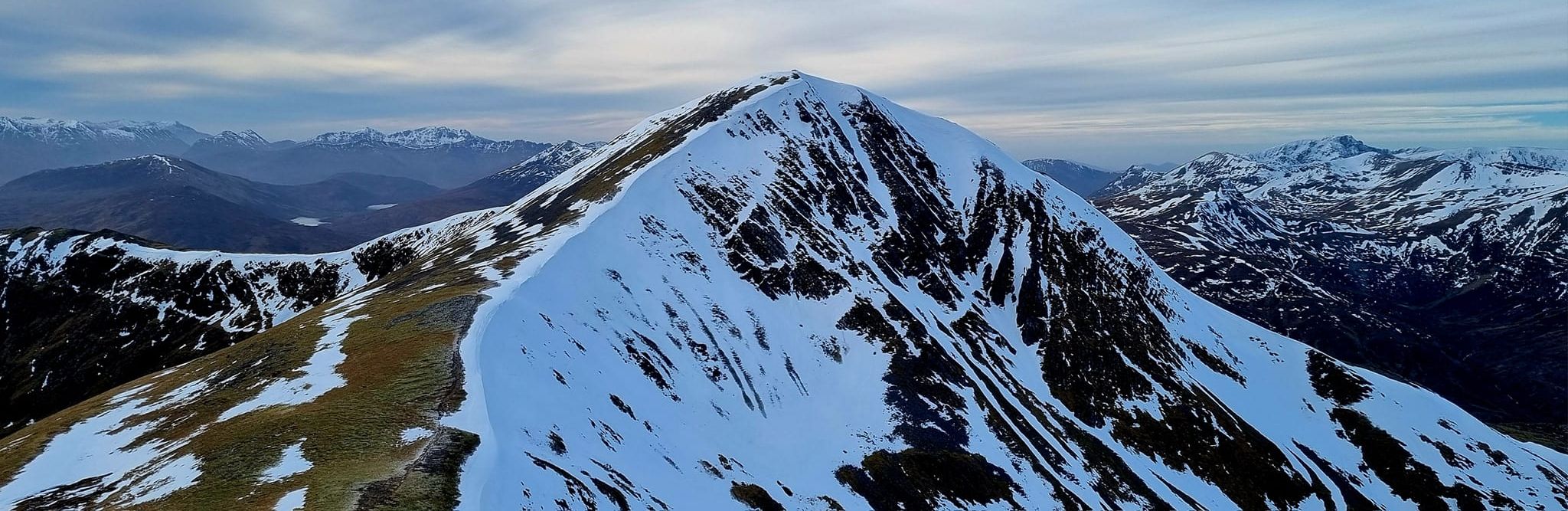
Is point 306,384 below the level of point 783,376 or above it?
above

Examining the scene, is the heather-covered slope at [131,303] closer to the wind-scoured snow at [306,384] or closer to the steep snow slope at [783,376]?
the steep snow slope at [783,376]

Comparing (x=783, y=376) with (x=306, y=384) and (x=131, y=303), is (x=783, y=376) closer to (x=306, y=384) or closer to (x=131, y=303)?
(x=306, y=384)

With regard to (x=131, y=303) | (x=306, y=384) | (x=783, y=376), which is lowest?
(x=783, y=376)

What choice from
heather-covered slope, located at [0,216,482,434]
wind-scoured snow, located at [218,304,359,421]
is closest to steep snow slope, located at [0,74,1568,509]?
wind-scoured snow, located at [218,304,359,421]

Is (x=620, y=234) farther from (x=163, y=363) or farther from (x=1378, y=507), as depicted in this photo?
(x=1378, y=507)

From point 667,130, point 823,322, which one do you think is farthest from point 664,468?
point 667,130

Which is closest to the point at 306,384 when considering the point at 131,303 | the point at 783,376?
the point at 783,376

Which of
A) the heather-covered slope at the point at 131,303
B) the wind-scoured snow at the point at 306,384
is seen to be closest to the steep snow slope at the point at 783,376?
the wind-scoured snow at the point at 306,384

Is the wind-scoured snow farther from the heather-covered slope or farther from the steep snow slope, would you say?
the heather-covered slope
